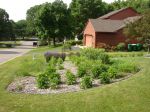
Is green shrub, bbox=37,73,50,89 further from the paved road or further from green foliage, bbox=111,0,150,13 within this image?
green foliage, bbox=111,0,150,13

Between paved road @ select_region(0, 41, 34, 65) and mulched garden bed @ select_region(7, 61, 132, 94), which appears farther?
paved road @ select_region(0, 41, 34, 65)

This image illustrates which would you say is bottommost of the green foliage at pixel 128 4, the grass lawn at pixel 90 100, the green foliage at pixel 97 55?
the grass lawn at pixel 90 100

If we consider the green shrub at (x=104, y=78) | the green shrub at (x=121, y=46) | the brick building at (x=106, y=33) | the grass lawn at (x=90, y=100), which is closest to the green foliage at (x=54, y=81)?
the grass lawn at (x=90, y=100)

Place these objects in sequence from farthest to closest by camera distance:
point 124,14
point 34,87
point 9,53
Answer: point 124,14 → point 9,53 → point 34,87

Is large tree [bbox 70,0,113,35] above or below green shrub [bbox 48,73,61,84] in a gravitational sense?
above

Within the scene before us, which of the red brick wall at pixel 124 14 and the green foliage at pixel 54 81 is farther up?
the red brick wall at pixel 124 14

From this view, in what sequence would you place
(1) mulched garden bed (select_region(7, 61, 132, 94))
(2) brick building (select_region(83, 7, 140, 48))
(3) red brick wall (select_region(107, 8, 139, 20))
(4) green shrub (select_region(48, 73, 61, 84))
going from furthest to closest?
(3) red brick wall (select_region(107, 8, 139, 20)) → (2) brick building (select_region(83, 7, 140, 48)) → (4) green shrub (select_region(48, 73, 61, 84)) → (1) mulched garden bed (select_region(7, 61, 132, 94))

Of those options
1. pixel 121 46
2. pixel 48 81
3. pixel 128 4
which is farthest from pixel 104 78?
pixel 128 4

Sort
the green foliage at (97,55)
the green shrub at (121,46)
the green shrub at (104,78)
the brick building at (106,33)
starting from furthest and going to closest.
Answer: the brick building at (106,33) → the green shrub at (121,46) → the green foliage at (97,55) → the green shrub at (104,78)

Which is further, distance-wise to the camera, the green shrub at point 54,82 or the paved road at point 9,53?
the paved road at point 9,53

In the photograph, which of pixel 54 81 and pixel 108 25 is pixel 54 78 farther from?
pixel 108 25

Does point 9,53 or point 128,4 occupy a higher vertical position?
point 128,4

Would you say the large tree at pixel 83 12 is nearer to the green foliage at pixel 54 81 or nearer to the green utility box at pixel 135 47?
the green utility box at pixel 135 47

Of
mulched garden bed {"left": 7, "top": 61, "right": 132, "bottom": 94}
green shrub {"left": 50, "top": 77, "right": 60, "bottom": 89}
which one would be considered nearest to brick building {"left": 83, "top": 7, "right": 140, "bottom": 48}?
mulched garden bed {"left": 7, "top": 61, "right": 132, "bottom": 94}
